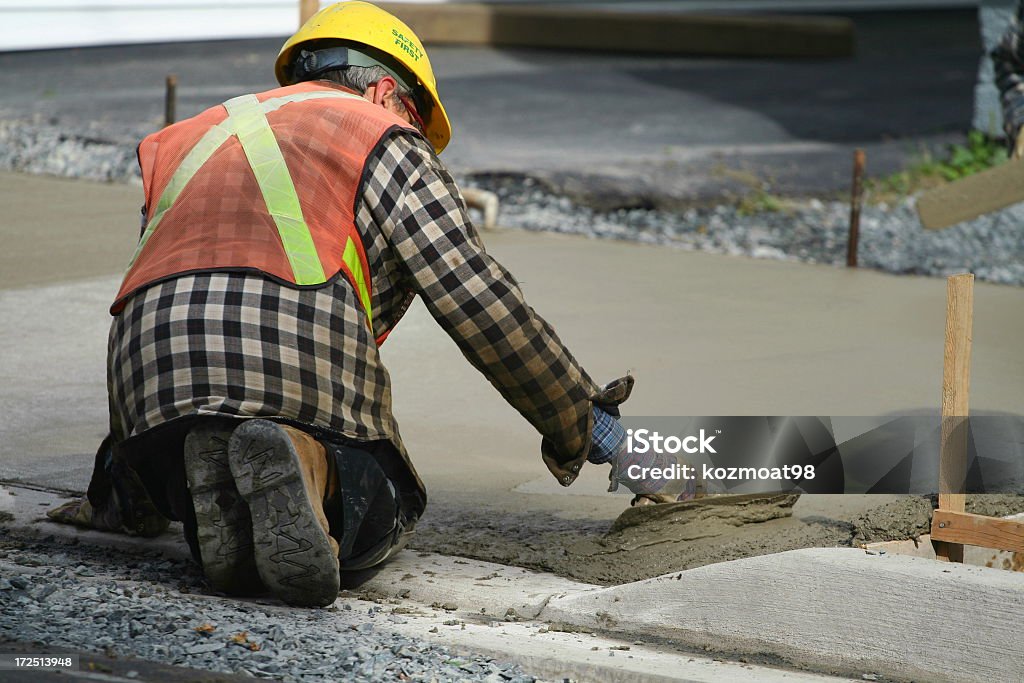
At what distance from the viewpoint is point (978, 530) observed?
10.6ft

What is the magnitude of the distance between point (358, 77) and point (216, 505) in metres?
1.16

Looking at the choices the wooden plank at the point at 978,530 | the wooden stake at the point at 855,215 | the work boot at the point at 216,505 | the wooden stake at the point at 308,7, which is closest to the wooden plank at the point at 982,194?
the wooden plank at the point at 978,530

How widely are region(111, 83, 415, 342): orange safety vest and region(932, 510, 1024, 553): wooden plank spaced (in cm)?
144

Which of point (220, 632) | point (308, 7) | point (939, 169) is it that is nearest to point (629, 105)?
point (939, 169)

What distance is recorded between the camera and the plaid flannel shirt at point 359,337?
124 inches

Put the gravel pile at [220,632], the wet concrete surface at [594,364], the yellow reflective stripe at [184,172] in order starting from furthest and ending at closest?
the wet concrete surface at [594,364] < the yellow reflective stripe at [184,172] < the gravel pile at [220,632]

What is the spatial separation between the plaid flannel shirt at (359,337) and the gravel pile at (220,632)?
389 mm

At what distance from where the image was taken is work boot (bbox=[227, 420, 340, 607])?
115 inches

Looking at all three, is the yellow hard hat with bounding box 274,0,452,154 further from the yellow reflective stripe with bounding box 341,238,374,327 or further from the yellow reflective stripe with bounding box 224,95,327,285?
the yellow reflective stripe with bounding box 341,238,374,327

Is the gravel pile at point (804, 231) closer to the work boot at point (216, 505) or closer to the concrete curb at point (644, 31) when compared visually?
the work boot at point (216, 505)

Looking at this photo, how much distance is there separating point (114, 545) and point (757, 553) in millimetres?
1660

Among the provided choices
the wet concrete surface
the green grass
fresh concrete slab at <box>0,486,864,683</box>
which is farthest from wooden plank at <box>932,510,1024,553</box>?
the green grass

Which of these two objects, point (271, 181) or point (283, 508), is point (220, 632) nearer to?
point (283, 508)

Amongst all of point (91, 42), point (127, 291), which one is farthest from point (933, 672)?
point (91, 42)
